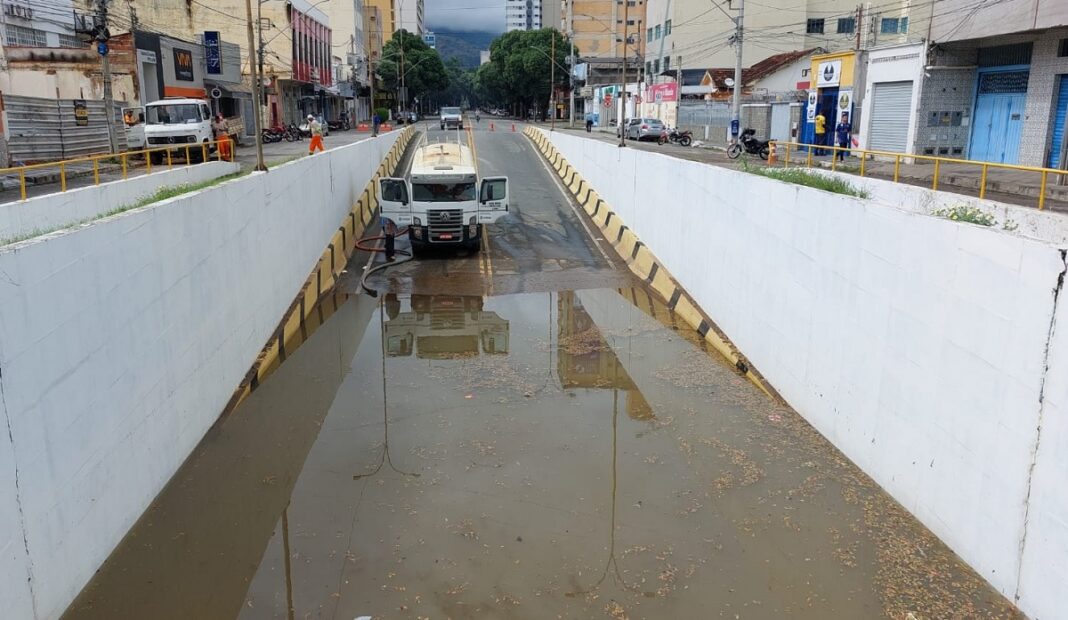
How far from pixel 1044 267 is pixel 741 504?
3822 millimetres

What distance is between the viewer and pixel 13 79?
37125 mm

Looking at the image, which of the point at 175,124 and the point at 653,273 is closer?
the point at 653,273

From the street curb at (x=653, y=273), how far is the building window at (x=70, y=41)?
2884 cm

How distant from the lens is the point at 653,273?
19.5 m

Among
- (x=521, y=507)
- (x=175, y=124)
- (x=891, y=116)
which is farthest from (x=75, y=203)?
(x=891, y=116)

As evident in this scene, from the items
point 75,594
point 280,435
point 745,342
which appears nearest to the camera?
point 75,594

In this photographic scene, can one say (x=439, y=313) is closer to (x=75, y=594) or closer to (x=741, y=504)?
(x=741, y=504)

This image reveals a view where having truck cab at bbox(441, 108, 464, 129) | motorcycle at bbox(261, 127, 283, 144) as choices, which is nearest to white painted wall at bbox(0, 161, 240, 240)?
motorcycle at bbox(261, 127, 283, 144)

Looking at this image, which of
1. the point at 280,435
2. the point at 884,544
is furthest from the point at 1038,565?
the point at 280,435

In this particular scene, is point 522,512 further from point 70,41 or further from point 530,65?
point 530,65

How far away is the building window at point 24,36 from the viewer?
38.5 metres

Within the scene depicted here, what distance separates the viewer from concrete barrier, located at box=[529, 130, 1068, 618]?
631 centimetres

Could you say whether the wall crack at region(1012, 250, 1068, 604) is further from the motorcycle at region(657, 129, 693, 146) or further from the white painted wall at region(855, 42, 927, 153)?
the motorcycle at region(657, 129, 693, 146)

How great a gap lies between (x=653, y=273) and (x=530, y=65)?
8918 cm
